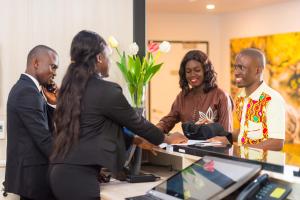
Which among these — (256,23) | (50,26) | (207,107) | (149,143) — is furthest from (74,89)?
(256,23)

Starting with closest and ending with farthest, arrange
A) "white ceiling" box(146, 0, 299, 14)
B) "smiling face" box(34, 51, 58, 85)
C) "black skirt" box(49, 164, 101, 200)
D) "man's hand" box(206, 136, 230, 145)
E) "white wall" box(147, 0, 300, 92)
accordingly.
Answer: "black skirt" box(49, 164, 101, 200) < "man's hand" box(206, 136, 230, 145) < "smiling face" box(34, 51, 58, 85) < "white ceiling" box(146, 0, 299, 14) < "white wall" box(147, 0, 300, 92)

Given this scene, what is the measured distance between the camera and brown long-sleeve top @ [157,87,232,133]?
8.87 feet

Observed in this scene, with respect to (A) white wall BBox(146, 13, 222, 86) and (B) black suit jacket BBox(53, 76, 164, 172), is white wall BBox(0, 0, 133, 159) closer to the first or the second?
(B) black suit jacket BBox(53, 76, 164, 172)

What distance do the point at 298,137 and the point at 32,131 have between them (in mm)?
5431

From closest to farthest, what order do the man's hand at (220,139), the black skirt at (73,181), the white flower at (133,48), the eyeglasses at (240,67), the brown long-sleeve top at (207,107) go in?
1. the black skirt at (73,181)
2. the man's hand at (220,139)
3. the eyeglasses at (240,67)
4. the brown long-sleeve top at (207,107)
5. the white flower at (133,48)

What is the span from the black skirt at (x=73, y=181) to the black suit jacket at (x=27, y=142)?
37cm

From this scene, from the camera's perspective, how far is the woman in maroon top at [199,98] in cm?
271

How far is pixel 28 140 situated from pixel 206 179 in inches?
42.1

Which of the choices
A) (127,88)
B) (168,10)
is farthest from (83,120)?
(168,10)

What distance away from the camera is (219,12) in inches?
323

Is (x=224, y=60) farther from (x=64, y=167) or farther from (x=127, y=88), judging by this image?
(x=64, y=167)

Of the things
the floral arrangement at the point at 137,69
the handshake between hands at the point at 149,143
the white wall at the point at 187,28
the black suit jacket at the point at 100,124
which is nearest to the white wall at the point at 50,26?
the floral arrangement at the point at 137,69

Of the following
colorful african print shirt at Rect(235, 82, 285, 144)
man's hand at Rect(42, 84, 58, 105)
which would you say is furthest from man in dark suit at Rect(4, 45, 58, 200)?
colorful african print shirt at Rect(235, 82, 285, 144)

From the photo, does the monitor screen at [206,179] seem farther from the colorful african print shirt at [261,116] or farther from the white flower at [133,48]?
the white flower at [133,48]
